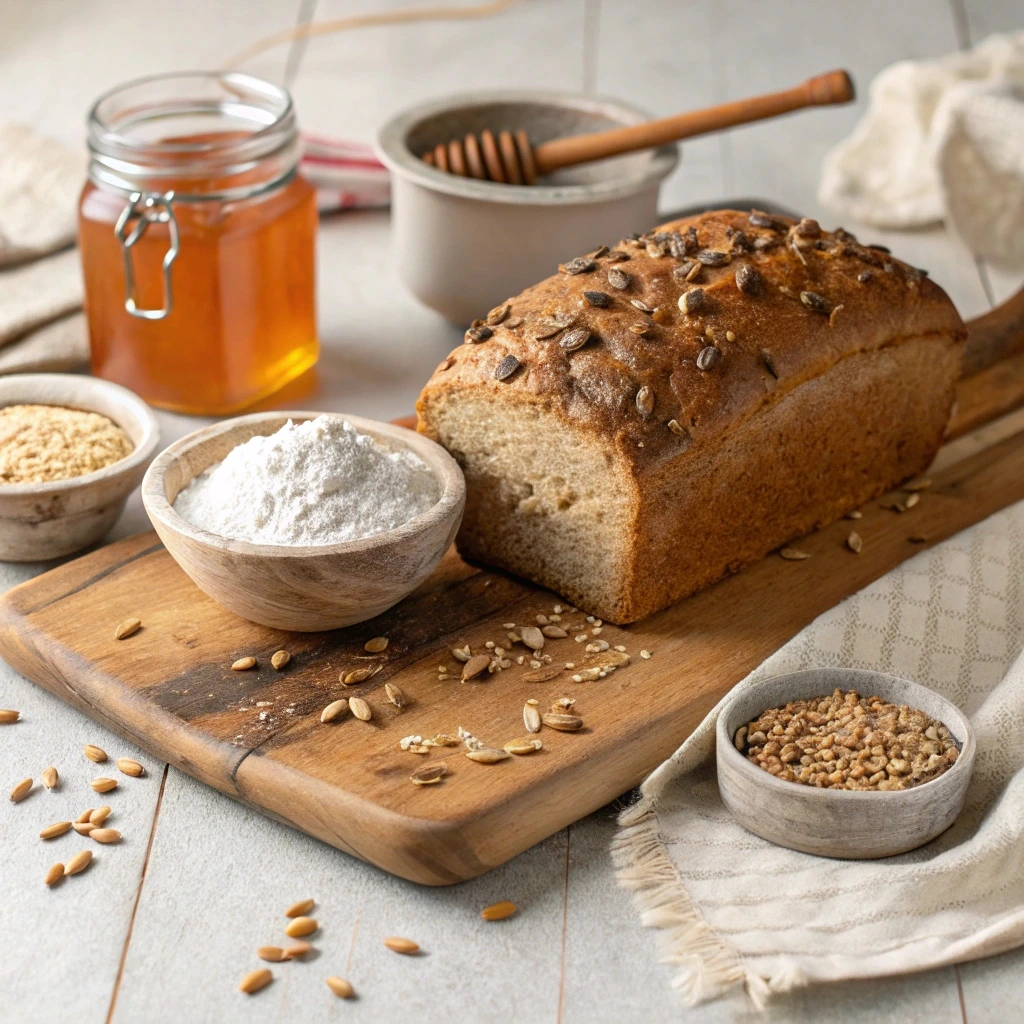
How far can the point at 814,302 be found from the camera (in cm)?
240

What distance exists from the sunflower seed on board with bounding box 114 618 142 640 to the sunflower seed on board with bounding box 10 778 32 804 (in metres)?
0.29

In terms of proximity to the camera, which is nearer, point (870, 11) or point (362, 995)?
point (362, 995)

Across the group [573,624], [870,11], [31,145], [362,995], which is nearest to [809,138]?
[870,11]

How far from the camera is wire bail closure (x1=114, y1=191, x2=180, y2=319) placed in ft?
8.87

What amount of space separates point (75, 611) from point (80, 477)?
0.26 meters

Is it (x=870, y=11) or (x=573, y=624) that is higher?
(x=870, y=11)

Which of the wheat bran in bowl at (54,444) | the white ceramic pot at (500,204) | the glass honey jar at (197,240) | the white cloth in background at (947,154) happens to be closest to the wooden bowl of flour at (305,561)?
the wheat bran in bowl at (54,444)

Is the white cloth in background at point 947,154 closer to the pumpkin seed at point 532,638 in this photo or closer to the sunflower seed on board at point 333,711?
the pumpkin seed at point 532,638

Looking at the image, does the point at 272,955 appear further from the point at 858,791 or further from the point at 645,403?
the point at 645,403

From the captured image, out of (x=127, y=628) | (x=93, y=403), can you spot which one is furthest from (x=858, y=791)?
(x=93, y=403)

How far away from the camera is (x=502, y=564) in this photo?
94.7 inches

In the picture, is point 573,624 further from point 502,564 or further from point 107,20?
point 107,20

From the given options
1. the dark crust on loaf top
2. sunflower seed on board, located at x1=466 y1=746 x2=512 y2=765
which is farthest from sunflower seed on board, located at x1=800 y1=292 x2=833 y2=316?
sunflower seed on board, located at x1=466 y1=746 x2=512 y2=765

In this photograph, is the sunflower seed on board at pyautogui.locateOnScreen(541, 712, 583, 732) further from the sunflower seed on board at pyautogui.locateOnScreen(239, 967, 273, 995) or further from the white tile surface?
the sunflower seed on board at pyautogui.locateOnScreen(239, 967, 273, 995)
